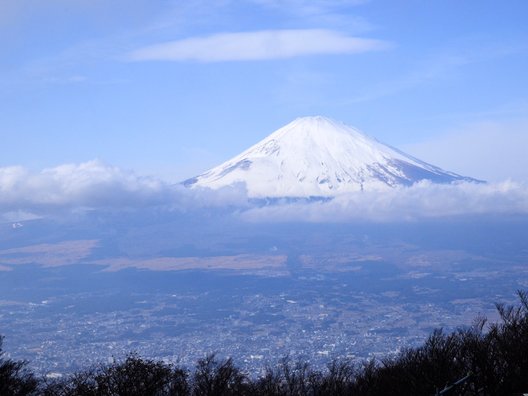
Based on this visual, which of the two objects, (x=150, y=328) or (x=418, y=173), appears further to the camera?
(x=418, y=173)

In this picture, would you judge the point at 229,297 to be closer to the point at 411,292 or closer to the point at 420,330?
the point at 411,292

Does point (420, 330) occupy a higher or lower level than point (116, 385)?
lower

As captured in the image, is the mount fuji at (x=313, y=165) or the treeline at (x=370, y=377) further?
the mount fuji at (x=313, y=165)

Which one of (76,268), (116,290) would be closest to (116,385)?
(116,290)

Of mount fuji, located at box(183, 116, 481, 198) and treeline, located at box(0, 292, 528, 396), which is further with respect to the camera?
mount fuji, located at box(183, 116, 481, 198)

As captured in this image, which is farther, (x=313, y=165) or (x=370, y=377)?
(x=313, y=165)

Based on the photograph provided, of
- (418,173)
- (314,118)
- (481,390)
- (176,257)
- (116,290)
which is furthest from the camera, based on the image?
(314,118)

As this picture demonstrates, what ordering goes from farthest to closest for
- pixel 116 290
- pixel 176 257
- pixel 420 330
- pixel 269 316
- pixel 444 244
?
pixel 444 244
pixel 176 257
pixel 116 290
pixel 269 316
pixel 420 330

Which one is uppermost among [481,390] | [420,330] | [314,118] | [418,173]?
[314,118]
